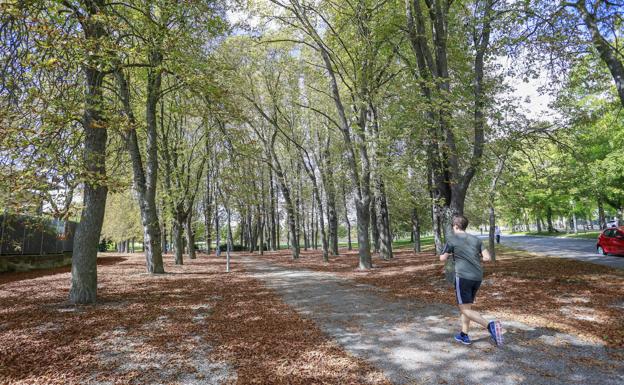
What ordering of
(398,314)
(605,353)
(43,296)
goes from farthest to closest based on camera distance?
(43,296) → (398,314) → (605,353)

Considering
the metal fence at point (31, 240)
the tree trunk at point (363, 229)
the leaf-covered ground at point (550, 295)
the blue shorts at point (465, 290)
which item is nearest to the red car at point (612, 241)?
the leaf-covered ground at point (550, 295)

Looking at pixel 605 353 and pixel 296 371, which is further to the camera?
pixel 605 353

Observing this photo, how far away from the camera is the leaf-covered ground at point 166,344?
4.14 meters

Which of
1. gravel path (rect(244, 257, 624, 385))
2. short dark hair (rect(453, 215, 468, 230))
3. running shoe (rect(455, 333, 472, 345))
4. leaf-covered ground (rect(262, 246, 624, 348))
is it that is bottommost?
leaf-covered ground (rect(262, 246, 624, 348))

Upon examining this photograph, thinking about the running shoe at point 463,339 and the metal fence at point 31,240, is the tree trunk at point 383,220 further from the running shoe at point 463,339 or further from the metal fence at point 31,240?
the metal fence at point 31,240

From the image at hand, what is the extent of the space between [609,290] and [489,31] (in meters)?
7.94

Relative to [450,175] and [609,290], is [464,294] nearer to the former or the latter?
[609,290]

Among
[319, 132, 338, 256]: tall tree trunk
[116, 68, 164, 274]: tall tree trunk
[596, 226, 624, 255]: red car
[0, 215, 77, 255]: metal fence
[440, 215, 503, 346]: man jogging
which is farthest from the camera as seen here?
[319, 132, 338, 256]: tall tree trunk

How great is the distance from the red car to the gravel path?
50.5 ft

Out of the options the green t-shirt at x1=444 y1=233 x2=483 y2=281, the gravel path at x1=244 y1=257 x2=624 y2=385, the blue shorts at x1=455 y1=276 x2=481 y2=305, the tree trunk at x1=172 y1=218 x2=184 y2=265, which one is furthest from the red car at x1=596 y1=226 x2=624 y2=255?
the tree trunk at x1=172 y1=218 x2=184 y2=265

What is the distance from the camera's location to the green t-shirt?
4.94 metres

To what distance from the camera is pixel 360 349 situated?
16.3 ft

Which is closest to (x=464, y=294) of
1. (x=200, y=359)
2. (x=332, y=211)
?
(x=200, y=359)

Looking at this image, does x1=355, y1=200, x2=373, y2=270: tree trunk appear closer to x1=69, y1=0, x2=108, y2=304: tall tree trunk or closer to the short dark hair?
the short dark hair
